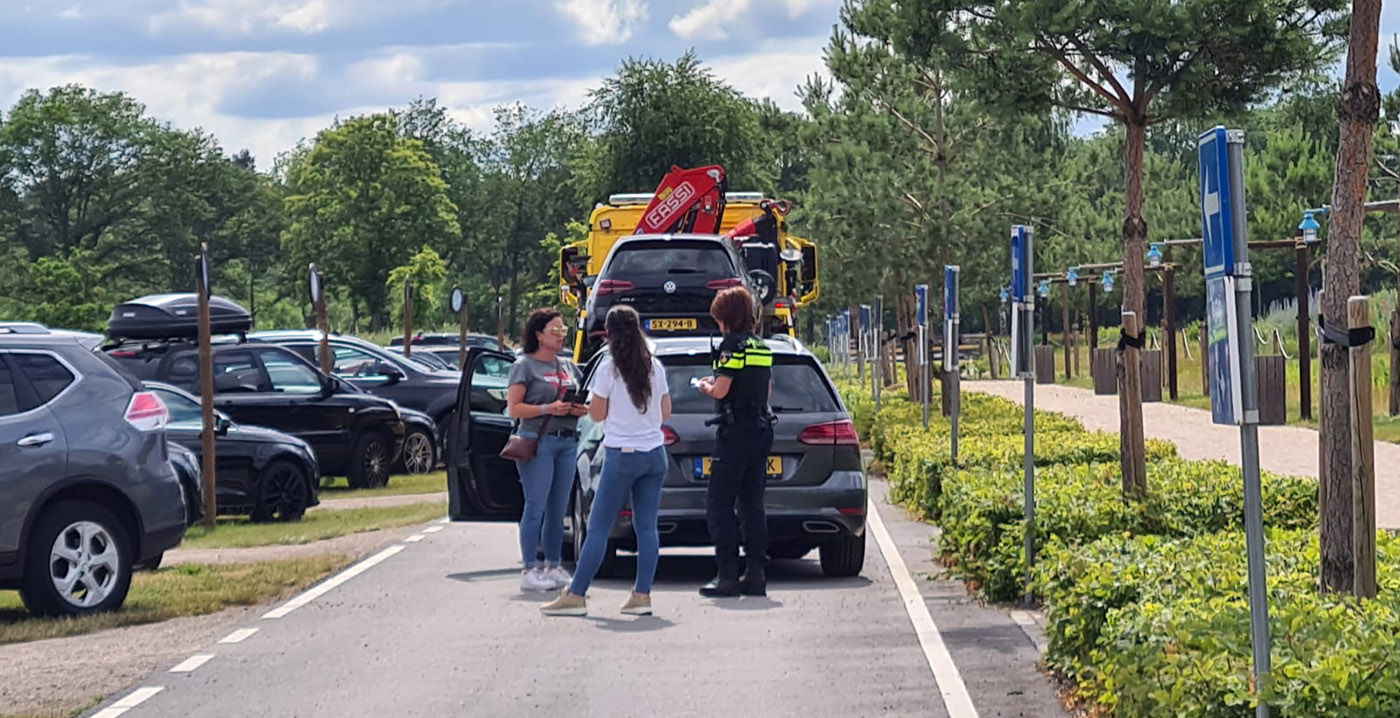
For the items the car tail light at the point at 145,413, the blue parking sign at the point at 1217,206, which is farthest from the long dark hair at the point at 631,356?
the blue parking sign at the point at 1217,206

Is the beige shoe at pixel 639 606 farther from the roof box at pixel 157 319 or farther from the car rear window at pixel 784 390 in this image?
the roof box at pixel 157 319

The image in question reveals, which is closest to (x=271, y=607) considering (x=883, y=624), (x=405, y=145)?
(x=883, y=624)

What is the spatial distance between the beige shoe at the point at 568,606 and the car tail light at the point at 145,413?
285 cm

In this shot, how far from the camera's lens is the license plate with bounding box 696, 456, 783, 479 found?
1361cm

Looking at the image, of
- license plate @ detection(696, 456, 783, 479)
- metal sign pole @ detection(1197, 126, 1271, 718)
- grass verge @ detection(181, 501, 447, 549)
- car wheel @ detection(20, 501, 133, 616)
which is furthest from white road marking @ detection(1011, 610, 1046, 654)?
grass verge @ detection(181, 501, 447, 549)

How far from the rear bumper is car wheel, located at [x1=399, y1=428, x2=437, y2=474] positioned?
1369 cm

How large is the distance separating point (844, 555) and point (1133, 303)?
8.57 ft

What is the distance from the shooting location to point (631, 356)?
12.0 metres

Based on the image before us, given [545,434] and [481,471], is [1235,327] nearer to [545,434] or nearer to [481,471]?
[545,434]

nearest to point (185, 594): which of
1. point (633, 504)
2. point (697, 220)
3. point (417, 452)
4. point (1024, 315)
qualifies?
point (633, 504)

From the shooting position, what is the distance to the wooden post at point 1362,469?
798 centimetres

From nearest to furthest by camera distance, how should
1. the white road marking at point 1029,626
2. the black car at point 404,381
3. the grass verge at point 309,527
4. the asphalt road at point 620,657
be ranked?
the asphalt road at point 620,657 < the white road marking at point 1029,626 < the grass verge at point 309,527 < the black car at point 404,381

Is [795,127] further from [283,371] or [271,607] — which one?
[271,607]

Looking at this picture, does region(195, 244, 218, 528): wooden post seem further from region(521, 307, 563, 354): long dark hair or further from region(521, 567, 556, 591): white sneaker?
region(521, 307, 563, 354): long dark hair
